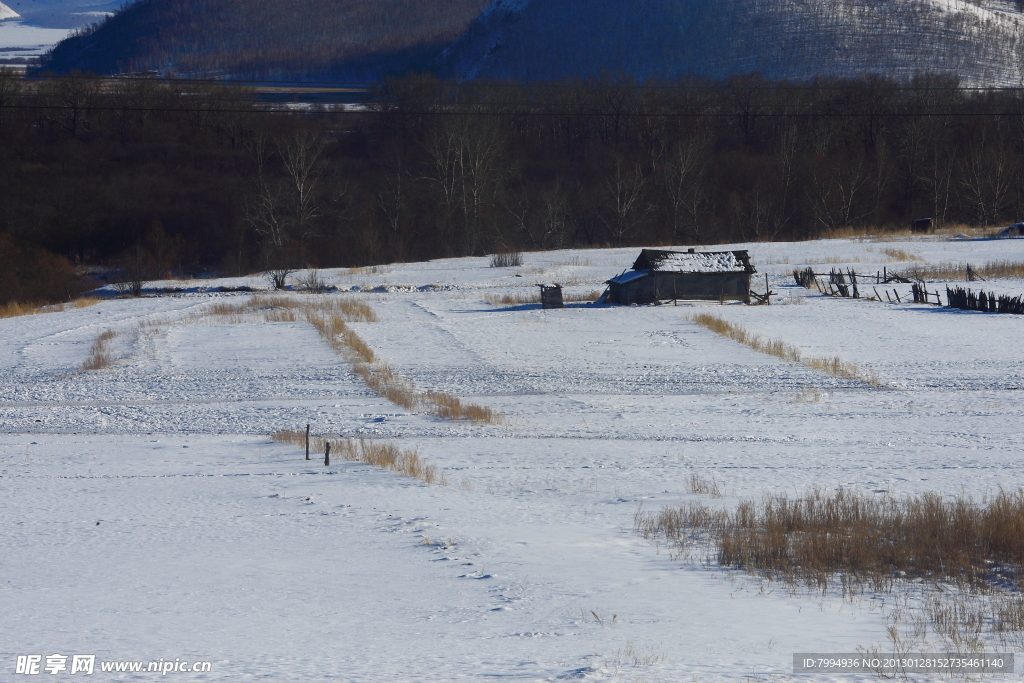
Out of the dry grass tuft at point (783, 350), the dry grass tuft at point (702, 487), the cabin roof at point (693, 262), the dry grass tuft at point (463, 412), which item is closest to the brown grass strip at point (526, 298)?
the cabin roof at point (693, 262)

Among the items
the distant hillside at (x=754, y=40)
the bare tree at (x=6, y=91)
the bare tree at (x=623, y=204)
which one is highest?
the distant hillside at (x=754, y=40)

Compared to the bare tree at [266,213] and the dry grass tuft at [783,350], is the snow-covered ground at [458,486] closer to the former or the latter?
the dry grass tuft at [783,350]

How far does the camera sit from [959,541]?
1021 centimetres

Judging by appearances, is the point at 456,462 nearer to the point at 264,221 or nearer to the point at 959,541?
the point at 959,541

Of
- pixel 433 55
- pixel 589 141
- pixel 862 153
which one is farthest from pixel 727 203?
pixel 433 55

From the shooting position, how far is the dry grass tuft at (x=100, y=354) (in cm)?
2798

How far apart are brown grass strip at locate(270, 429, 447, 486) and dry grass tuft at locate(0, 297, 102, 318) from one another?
1229 inches

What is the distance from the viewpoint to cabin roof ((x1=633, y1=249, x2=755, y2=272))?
147ft

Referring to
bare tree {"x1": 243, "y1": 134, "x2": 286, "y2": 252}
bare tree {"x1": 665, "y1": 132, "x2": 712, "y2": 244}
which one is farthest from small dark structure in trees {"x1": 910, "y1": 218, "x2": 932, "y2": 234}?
bare tree {"x1": 243, "y1": 134, "x2": 286, "y2": 252}

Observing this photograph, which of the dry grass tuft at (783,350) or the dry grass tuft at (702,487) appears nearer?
the dry grass tuft at (702,487)

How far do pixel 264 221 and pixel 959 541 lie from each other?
67.3m

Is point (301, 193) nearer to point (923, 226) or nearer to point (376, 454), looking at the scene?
point (923, 226)

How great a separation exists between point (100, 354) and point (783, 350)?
896 inches

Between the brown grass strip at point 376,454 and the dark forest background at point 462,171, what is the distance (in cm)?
4892
